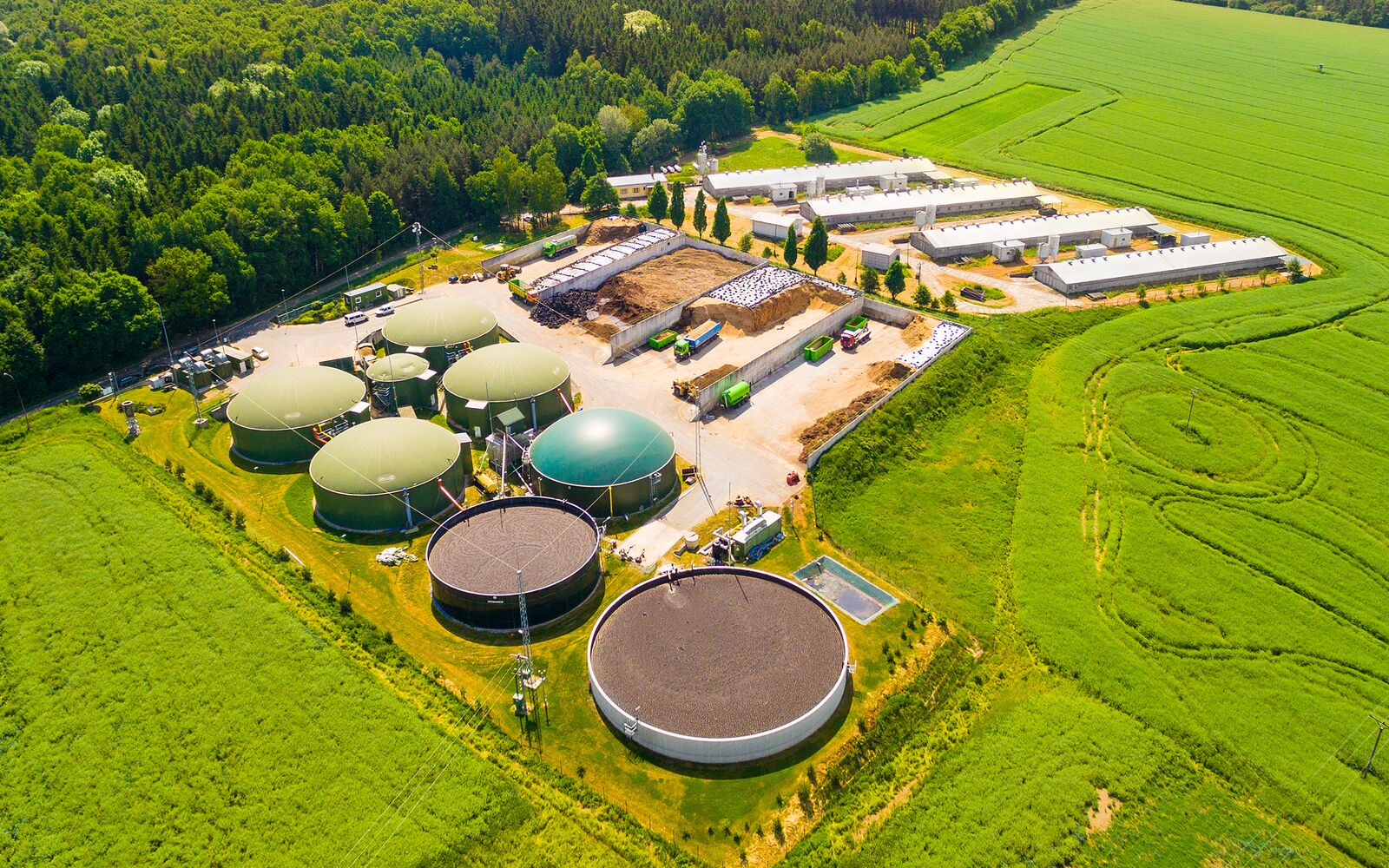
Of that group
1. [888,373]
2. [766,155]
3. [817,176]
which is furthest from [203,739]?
[766,155]

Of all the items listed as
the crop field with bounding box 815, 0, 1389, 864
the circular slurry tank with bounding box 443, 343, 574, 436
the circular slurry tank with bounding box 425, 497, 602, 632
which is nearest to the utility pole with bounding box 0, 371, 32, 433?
the circular slurry tank with bounding box 443, 343, 574, 436

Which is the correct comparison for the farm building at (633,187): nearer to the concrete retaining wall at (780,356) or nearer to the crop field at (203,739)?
the concrete retaining wall at (780,356)

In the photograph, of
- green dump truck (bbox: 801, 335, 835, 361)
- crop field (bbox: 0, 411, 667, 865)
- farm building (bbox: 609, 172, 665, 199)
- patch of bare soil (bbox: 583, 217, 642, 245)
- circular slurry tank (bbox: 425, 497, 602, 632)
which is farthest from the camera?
farm building (bbox: 609, 172, 665, 199)

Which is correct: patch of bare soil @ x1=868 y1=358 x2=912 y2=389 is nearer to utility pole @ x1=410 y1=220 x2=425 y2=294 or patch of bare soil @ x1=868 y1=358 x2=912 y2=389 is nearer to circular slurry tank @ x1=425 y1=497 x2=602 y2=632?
circular slurry tank @ x1=425 y1=497 x2=602 y2=632

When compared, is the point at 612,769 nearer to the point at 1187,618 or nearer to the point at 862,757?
the point at 862,757

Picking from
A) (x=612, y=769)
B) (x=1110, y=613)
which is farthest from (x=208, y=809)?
(x=1110, y=613)

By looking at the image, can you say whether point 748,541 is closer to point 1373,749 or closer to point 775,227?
point 1373,749

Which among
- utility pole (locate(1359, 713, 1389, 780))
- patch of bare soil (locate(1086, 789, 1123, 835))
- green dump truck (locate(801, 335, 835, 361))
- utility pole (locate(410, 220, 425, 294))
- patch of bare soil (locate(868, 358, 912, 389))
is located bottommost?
utility pole (locate(1359, 713, 1389, 780))

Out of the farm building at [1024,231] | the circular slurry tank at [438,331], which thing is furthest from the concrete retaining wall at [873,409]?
the circular slurry tank at [438,331]

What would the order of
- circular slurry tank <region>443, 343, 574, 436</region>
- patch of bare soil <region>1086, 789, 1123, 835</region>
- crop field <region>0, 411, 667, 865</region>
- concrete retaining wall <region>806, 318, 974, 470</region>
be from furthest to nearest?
circular slurry tank <region>443, 343, 574, 436</region>, concrete retaining wall <region>806, 318, 974, 470</region>, patch of bare soil <region>1086, 789, 1123, 835</region>, crop field <region>0, 411, 667, 865</region>
